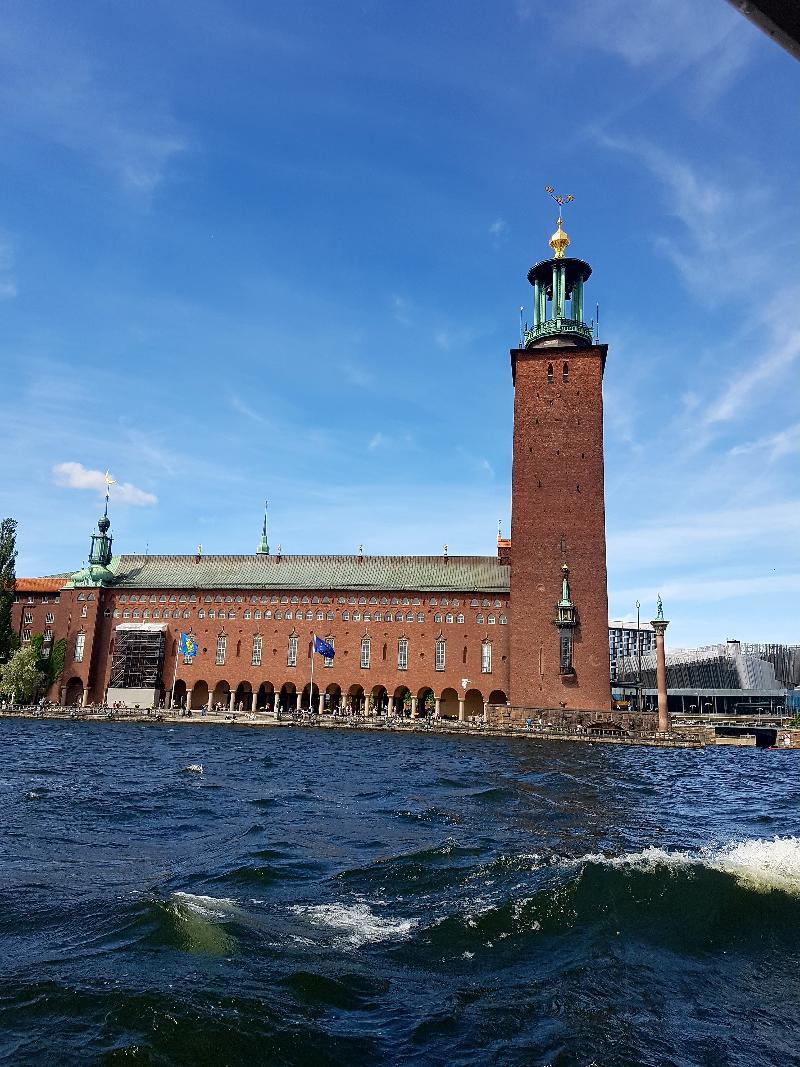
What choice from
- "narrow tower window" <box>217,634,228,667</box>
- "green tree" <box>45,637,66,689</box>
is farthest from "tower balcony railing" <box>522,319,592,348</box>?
"green tree" <box>45,637,66,689</box>

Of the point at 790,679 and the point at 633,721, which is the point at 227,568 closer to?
the point at 633,721

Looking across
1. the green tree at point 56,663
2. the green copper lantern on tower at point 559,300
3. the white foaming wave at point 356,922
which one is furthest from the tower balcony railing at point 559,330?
the white foaming wave at point 356,922

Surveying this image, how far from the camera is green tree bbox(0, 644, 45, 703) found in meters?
70.9

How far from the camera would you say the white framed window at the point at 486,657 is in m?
68.3

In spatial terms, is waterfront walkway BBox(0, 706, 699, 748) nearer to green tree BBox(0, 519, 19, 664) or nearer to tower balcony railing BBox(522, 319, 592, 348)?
green tree BBox(0, 519, 19, 664)

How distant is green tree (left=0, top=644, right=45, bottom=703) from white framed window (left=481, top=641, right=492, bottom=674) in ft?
132

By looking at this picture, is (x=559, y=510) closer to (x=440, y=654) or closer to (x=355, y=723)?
(x=440, y=654)

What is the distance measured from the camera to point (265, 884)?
11.3m

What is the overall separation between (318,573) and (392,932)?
67.9 meters

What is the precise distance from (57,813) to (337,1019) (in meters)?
12.3

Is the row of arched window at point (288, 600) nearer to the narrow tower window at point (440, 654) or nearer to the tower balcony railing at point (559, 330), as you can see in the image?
the narrow tower window at point (440, 654)

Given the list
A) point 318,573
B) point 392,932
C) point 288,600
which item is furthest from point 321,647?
point 392,932

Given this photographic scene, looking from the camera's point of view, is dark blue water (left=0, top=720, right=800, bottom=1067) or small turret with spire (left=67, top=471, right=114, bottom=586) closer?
dark blue water (left=0, top=720, right=800, bottom=1067)

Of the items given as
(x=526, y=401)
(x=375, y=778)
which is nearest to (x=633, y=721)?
(x=526, y=401)
